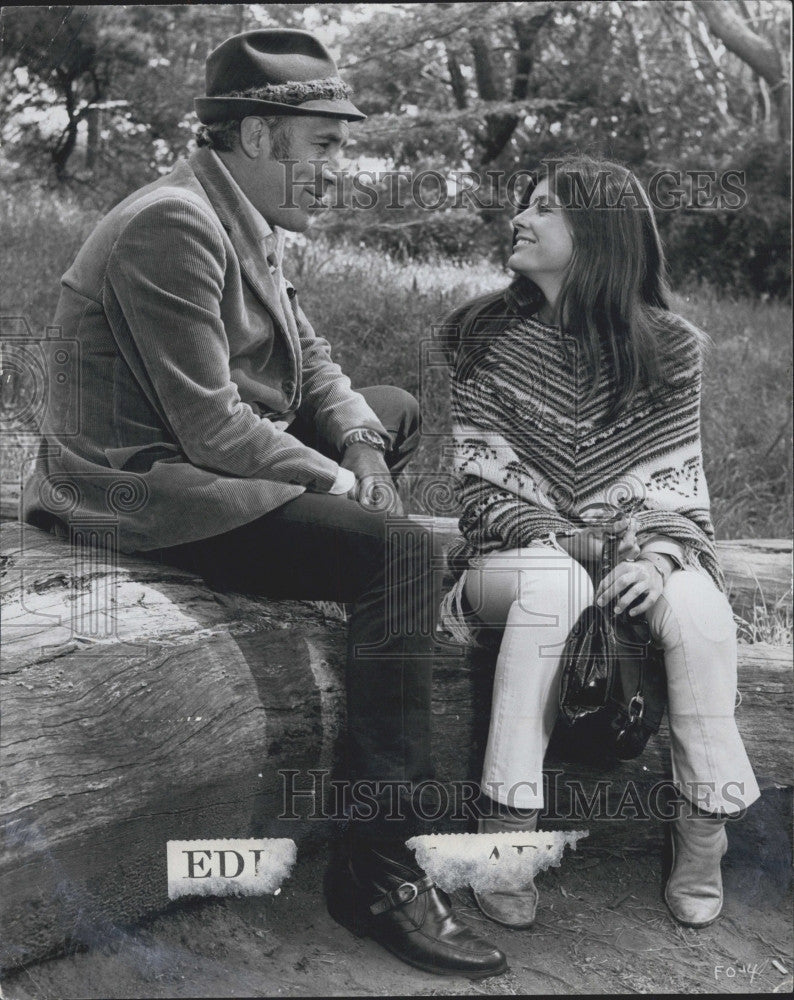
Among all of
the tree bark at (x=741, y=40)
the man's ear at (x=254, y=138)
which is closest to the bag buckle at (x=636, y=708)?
the man's ear at (x=254, y=138)

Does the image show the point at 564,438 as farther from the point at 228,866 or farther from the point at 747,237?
the point at 747,237

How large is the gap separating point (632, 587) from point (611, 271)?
0.83 metres

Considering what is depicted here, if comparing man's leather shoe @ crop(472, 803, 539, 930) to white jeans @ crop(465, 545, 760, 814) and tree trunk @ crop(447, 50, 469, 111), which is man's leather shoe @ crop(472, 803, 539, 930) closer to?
white jeans @ crop(465, 545, 760, 814)

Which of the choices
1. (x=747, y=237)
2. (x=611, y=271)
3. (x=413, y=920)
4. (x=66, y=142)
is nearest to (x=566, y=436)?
(x=611, y=271)

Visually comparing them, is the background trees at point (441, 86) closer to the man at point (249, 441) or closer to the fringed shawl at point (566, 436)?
the fringed shawl at point (566, 436)

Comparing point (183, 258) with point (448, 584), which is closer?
point (183, 258)

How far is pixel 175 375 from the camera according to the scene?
7.32 feet

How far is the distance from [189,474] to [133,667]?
431mm

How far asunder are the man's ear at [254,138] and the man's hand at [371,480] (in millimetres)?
720

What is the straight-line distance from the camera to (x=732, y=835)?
109 inches

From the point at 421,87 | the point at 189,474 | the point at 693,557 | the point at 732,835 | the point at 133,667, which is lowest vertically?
the point at 732,835

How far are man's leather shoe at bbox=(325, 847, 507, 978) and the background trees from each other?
1820 mm

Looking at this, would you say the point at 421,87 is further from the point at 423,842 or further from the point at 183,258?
the point at 423,842

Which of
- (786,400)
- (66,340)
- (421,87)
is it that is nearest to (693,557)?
(66,340)
